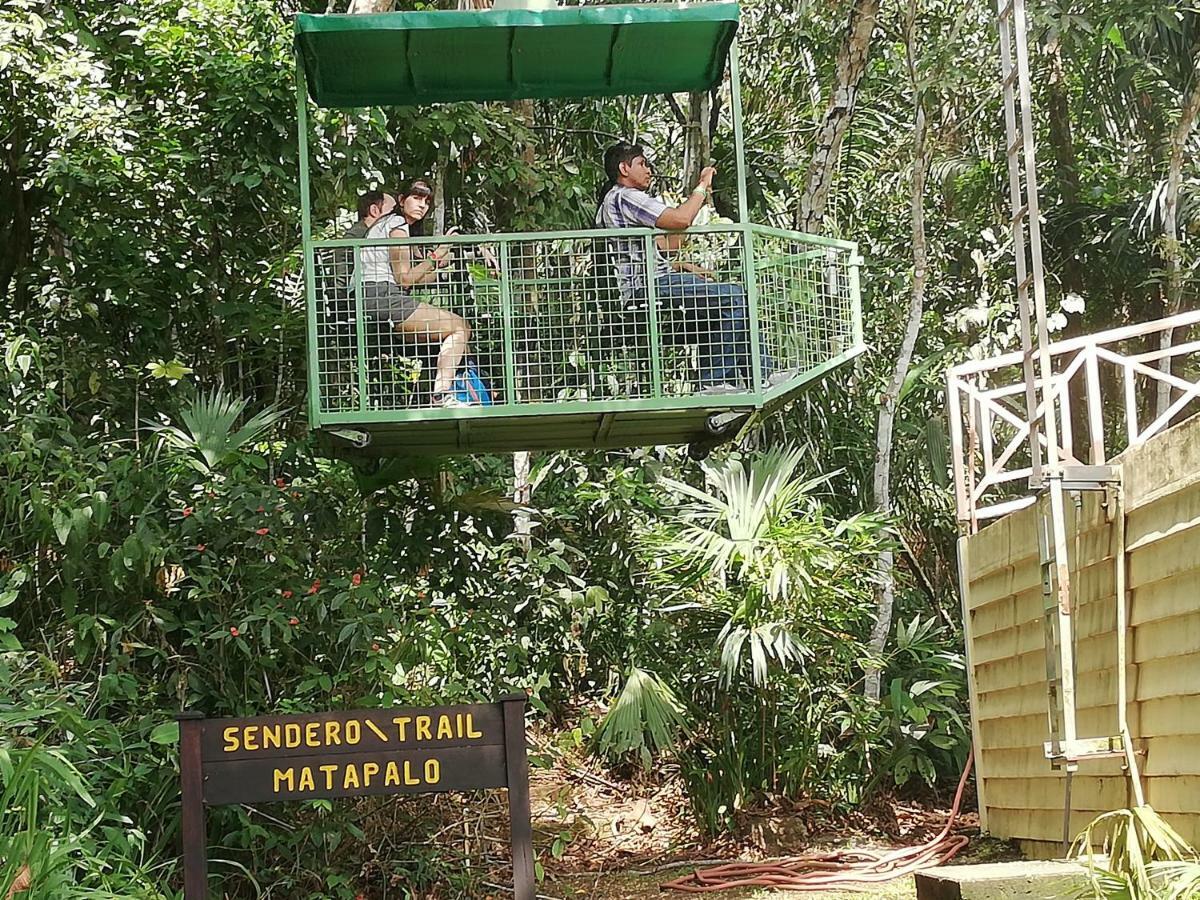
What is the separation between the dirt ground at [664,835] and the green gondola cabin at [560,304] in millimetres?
3293

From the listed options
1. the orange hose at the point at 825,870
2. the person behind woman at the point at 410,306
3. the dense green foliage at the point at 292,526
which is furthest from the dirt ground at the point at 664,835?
the person behind woman at the point at 410,306

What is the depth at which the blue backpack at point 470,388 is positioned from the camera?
6.70 metres

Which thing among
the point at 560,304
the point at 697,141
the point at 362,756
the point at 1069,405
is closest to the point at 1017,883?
the point at 362,756

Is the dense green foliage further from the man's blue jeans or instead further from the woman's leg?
the man's blue jeans

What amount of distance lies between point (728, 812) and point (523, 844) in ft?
15.3

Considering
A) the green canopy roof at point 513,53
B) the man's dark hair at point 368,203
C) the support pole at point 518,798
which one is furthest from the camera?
the man's dark hair at point 368,203

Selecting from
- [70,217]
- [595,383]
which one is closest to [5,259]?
[70,217]

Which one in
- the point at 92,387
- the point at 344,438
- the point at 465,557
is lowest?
the point at 465,557

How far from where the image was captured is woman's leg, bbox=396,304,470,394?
22.0 ft

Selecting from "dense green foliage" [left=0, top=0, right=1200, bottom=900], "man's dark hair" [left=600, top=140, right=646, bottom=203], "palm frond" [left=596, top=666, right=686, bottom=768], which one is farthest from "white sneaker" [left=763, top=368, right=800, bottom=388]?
"palm frond" [left=596, top=666, right=686, bottom=768]

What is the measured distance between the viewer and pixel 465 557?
8.95 meters

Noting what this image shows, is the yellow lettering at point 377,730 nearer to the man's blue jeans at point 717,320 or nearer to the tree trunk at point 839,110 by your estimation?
the man's blue jeans at point 717,320

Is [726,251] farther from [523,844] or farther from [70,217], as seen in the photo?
[70,217]

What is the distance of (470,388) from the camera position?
6727 mm
